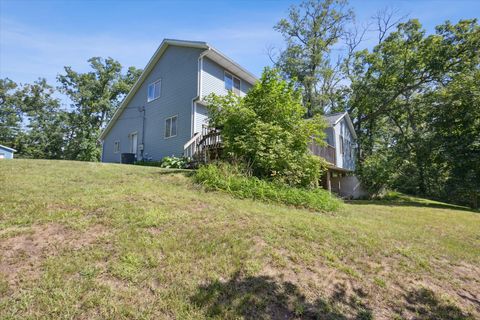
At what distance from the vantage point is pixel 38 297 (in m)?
2.54

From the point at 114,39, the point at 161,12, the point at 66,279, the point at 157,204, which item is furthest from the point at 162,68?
the point at 66,279

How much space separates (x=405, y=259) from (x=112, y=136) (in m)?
21.2

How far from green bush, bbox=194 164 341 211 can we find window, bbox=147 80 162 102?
11343 mm

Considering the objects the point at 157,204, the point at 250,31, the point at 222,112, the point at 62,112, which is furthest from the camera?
the point at 62,112

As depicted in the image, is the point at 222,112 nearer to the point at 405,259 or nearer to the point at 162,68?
the point at 405,259

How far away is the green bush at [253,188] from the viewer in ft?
21.8

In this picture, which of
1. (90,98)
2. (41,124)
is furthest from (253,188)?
(41,124)

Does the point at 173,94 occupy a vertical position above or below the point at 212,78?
below

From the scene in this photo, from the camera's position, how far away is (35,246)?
11.1 feet

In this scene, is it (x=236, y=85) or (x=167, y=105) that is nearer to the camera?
(x=167, y=105)

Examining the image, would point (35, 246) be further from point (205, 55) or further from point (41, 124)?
point (41, 124)

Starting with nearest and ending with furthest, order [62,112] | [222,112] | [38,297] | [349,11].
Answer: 1. [38,297]
2. [222,112]
3. [349,11]
4. [62,112]

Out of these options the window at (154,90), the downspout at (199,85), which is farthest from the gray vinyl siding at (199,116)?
the window at (154,90)

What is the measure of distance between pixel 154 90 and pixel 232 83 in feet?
17.5
